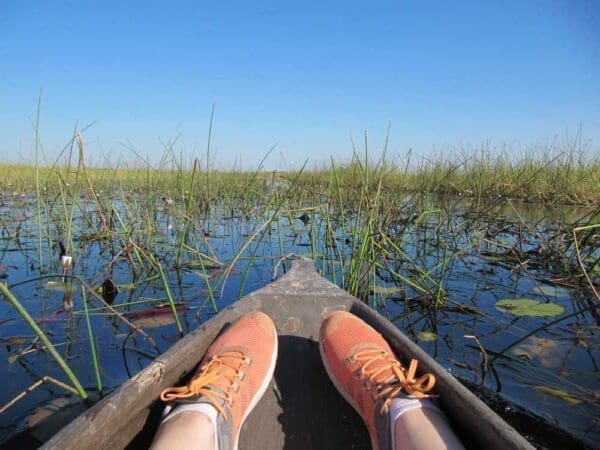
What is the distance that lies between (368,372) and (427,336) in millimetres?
980

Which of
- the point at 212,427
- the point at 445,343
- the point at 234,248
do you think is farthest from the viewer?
the point at 234,248

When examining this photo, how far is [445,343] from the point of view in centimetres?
197

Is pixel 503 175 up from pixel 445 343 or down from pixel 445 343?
up

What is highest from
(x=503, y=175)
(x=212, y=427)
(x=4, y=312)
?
(x=503, y=175)

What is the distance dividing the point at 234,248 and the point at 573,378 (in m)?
2.99

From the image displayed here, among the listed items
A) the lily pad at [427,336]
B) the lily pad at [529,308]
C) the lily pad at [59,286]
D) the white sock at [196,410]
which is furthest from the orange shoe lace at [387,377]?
the lily pad at [59,286]

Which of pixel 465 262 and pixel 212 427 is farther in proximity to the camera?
pixel 465 262

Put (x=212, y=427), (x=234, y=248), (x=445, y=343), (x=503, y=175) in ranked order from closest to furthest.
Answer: (x=212, y=427)
(x=445, y=343)
(x=234, y=248)
(x=503, y=175)

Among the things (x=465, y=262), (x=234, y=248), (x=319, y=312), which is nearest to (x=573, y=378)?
(x=319, y=312)

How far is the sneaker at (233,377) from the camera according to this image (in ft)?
3.38

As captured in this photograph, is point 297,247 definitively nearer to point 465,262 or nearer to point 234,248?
point 234,248

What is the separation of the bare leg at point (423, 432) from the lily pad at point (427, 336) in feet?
3.54

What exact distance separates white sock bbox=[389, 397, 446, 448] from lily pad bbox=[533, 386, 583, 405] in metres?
0.79

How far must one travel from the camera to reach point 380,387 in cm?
112
